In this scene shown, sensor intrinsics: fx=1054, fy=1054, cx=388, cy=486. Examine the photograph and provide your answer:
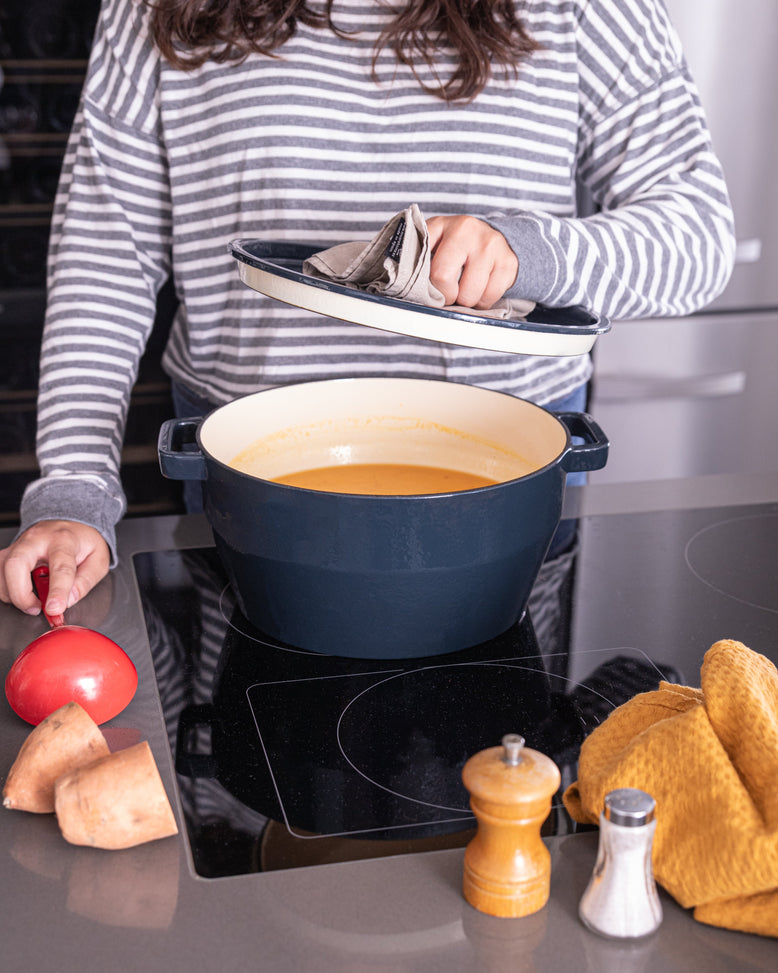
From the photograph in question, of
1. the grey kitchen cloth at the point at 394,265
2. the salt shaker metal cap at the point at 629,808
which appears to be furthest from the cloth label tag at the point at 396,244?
the salt shaker metal cap at the point at 629,808

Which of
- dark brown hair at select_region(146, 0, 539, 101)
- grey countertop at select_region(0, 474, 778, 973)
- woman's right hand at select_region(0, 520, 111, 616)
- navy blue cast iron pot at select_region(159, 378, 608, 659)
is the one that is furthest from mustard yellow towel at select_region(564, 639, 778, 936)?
dark brown hair at select_region(146, 0, 539, 101)

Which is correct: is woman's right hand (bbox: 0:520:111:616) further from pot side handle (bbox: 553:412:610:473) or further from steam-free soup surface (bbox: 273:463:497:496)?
pot side handle (bbox: 553:412:610:473)

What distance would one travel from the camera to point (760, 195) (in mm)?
2088

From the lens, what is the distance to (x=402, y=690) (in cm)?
75

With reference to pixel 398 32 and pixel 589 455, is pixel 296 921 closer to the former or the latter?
pixel 589 455

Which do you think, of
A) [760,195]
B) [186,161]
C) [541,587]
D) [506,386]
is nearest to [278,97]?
[186,161]

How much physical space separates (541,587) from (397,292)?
1.05 feet

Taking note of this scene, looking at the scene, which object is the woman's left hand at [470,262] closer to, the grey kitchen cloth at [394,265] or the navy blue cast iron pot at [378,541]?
the grey kitchen cloth at [394,265]

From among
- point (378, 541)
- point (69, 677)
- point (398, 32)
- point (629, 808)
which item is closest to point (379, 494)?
point (378, 541)

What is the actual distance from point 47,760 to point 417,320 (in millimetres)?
356

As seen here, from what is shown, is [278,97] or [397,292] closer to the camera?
[397,292]

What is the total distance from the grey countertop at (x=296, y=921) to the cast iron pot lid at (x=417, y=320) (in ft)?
1.06

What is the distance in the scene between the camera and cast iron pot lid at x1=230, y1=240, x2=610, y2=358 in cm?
70

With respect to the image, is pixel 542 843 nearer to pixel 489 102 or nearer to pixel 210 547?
pixel 210 547
